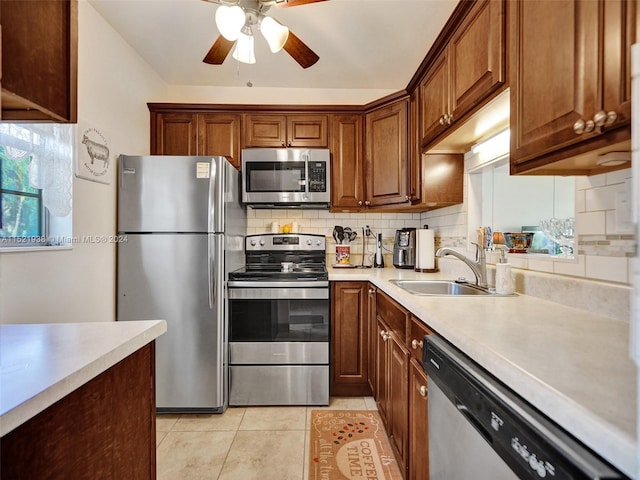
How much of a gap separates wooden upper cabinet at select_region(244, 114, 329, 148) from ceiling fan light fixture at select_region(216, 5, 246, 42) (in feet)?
3.62

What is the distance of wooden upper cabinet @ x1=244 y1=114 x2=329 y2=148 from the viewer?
8.61 feet

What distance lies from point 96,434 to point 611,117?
1422 mm

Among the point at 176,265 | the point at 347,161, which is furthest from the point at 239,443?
the point at 347,161

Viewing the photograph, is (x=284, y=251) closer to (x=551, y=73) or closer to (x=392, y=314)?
(x=392, y=314)

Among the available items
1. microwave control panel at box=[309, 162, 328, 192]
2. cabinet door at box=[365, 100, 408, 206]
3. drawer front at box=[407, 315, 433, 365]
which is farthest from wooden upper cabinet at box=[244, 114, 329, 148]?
drawer front at box=[407, 315, 433, 365]

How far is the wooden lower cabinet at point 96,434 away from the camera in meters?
0.59

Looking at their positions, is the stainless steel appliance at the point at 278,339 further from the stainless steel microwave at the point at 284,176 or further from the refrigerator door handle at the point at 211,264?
the stainless steel microwave at the point at 284,176

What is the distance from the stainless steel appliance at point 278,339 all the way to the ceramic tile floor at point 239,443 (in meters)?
0.13

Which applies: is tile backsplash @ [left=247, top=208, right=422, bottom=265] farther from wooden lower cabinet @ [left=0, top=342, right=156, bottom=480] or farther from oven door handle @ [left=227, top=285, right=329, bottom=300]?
wooden lower cabinet @ [left=0, top=342, right=156, bottom=480]

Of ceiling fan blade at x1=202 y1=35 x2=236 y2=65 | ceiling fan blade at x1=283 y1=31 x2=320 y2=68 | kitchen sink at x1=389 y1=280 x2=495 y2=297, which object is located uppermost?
ceiling fan blade at x1=283 y1=31 x2=320 y2=68

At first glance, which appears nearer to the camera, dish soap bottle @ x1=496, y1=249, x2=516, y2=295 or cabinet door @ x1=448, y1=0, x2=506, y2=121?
cabinet door @ x1=448, y1=0, x2=506, y2=121

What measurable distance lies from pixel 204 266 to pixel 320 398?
1.25m

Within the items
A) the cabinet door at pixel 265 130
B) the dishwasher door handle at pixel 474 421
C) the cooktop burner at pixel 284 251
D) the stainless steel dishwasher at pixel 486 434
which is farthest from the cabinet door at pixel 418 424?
the cabinet door at pixel 265 130

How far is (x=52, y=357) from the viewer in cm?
74
